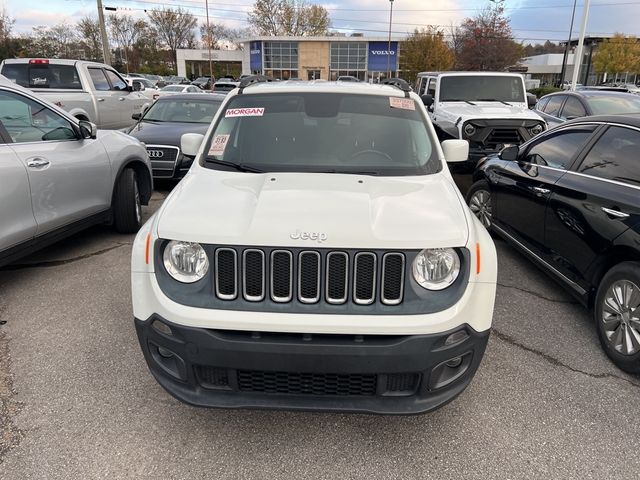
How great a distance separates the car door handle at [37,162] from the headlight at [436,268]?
3.65 metres

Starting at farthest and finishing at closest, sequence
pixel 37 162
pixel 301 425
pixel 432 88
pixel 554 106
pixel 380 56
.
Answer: pixel 380 56
pixel 432 88
pixel 554 106
pixel 37 162
pixel 301 425

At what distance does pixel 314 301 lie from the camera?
2.36 meters

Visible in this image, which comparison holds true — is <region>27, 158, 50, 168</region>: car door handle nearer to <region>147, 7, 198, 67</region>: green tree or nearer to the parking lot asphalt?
the parking lot asphalt

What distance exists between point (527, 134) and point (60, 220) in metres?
7.61

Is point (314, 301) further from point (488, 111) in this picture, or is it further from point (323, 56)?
point (323, 56)

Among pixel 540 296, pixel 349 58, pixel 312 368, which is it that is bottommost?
pixel 540 296

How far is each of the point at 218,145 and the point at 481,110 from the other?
7328 millimetres

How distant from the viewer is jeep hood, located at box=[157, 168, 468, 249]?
2.37 m

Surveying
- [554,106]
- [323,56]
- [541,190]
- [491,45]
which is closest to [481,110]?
[554,106]

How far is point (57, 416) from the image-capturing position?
9.34 ft

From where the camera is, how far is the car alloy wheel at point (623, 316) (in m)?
3.26

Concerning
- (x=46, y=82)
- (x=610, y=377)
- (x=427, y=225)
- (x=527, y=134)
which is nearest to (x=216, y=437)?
(x=427, y=225)

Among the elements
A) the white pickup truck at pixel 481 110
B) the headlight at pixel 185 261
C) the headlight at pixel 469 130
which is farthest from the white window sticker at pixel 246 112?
the headlight at pixel 469 130

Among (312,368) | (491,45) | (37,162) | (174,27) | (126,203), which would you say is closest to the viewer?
(312,368)
